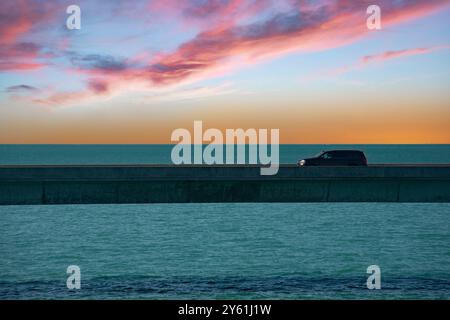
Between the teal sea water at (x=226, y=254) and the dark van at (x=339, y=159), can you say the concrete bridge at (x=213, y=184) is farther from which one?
the dark van at (x=339, y=159)

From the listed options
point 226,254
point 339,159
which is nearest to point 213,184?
point 339,159

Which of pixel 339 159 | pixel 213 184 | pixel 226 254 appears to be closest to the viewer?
pixel 213 184

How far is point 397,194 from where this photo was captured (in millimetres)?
29578

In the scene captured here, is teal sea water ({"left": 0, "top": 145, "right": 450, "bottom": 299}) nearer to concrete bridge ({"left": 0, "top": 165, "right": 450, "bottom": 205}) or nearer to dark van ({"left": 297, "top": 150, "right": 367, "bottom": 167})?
concrete bridge ({"left": 0, "top": 165, "right": 450, "bottom": 205})

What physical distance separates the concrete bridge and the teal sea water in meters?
5.60

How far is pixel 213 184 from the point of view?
2873cm

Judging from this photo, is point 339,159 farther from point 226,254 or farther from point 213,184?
point 226,254

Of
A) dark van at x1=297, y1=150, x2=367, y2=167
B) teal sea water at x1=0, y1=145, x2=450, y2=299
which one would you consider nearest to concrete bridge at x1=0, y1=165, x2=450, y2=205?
teal sea water at x1=0, y1=145, x2=450, y2=299

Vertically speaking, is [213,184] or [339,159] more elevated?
[339,159]

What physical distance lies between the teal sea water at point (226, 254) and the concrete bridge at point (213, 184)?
5.60 meters

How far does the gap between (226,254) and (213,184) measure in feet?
58.0

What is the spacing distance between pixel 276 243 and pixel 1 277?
2410cm

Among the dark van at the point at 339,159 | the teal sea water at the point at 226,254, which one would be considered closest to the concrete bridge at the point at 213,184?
the teal sea water at the point at 226,254
